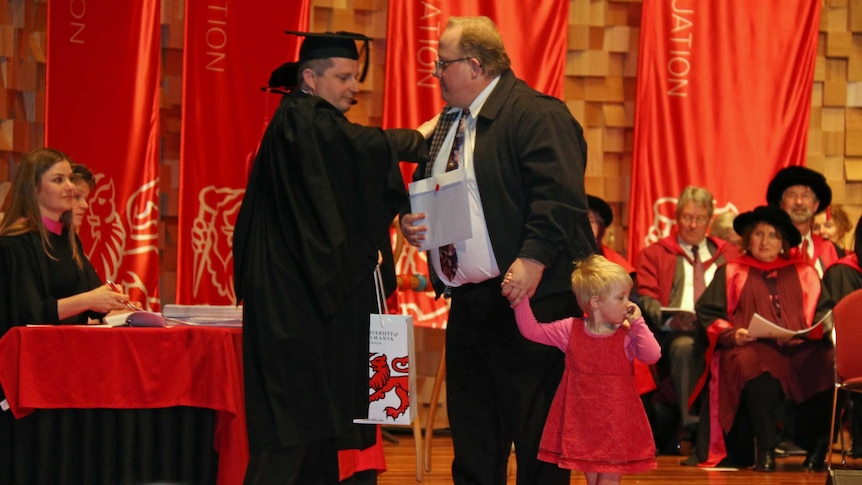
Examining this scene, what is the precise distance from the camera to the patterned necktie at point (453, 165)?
11.2 ft

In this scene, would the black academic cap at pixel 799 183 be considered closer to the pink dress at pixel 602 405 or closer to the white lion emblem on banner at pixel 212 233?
the white lion emblem on banner at pixel 212 233

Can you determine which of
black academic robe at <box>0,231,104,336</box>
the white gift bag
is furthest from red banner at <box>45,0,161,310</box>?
the white gift bag

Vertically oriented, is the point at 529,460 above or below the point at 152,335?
below

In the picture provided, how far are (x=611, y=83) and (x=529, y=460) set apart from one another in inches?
200

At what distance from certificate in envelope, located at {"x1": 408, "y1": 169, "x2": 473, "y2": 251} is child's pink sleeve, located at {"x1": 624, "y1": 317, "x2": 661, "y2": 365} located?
784 mm

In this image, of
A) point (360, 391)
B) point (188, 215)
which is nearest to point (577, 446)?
point (360, 391)

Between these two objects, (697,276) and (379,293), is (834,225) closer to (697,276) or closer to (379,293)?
(697,276)

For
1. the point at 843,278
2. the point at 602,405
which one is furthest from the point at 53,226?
the point at 843,278

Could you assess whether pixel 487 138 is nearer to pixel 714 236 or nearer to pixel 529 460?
pixel 529 460

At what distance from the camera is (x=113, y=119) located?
6.59 metres

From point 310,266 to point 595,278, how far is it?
3.13ft

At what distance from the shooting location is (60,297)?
4.52 meters

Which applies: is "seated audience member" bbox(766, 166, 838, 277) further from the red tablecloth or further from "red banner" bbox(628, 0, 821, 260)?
the red tablecloth

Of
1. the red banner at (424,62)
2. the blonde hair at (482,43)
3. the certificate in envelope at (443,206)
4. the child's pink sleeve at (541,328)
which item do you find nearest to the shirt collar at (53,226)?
the certificate in envelope at (443,206)
